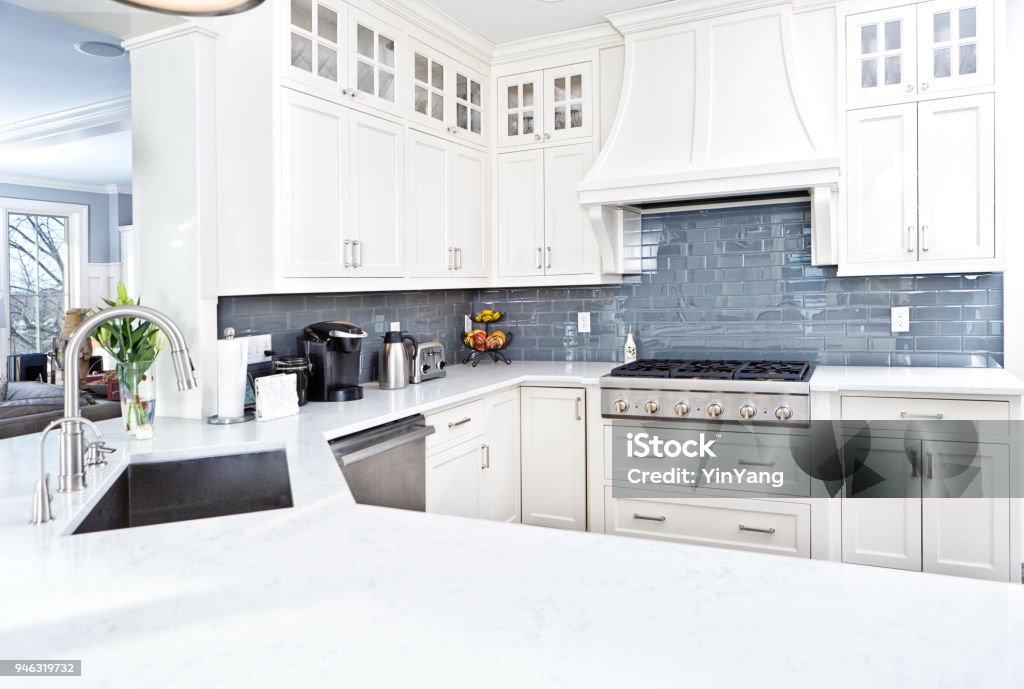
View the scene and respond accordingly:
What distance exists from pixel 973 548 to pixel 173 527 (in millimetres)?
2911

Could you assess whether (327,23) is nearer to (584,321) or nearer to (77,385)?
(77,385)

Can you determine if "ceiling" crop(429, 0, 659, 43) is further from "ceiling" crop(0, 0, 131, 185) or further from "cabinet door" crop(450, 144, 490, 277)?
"ceiling" crop(0, 0, 131, 185)

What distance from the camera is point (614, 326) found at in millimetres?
4055

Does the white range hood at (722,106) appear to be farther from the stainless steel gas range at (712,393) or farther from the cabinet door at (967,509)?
the cabinet door at (967,509)

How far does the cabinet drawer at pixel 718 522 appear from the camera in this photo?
10.1 ft

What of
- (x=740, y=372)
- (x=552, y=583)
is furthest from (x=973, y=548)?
(x=552, y=583)

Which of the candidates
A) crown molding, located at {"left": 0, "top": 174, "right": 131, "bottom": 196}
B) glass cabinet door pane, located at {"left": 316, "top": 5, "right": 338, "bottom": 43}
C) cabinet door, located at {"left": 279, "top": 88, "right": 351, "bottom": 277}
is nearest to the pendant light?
cabinet door, located at {"left": 279, "top": 88, "right": 351, "bottom": 277}

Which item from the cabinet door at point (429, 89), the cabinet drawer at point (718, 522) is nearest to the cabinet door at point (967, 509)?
the cabinet drawer at point (718, 522)

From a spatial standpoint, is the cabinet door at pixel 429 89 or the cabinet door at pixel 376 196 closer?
the cabinet door at pixel 376 196

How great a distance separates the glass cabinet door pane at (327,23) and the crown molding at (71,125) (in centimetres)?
266

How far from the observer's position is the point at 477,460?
3.23 m

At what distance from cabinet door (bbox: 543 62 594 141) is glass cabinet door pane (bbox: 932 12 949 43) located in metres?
1.57

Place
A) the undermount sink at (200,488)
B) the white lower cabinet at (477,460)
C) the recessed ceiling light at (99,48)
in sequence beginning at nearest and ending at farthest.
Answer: the undermount sink at (200,488) → the white lower cabinet at (477,460) → the recessed ceiling light at (99,48)

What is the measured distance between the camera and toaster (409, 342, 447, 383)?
3359 mm
